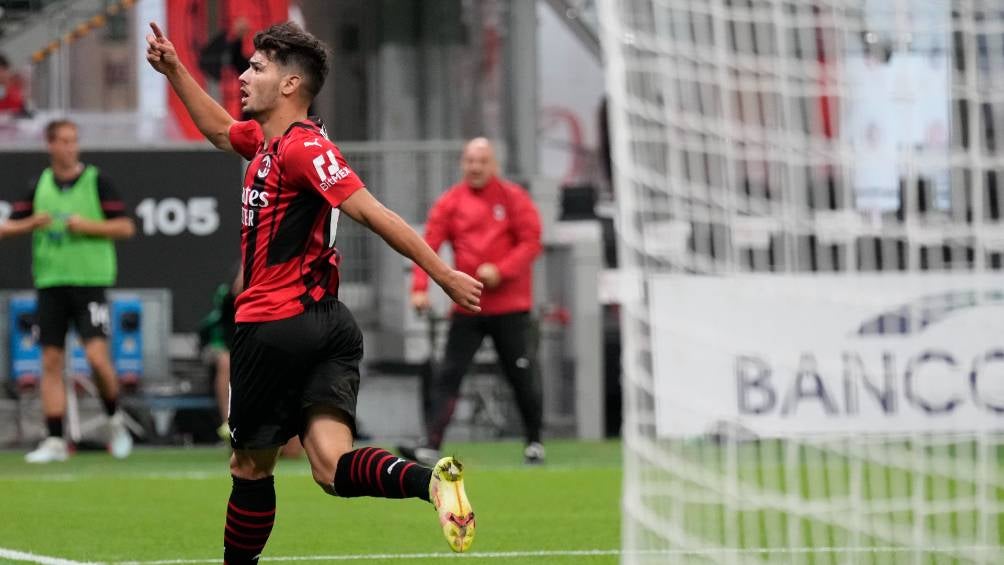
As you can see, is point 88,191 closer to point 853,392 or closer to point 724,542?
point 853,392

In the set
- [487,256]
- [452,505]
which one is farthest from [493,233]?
[452,505]

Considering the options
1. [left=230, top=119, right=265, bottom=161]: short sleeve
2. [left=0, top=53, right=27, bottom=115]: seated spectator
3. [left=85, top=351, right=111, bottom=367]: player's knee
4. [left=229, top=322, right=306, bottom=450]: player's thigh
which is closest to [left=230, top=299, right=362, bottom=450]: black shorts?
[left=229, top=322, right=306, bottom=450]: player's thigh

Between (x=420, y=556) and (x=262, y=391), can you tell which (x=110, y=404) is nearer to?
(x=420, y=556)

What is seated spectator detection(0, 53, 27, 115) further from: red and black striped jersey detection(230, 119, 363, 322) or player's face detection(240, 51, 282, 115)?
red and black striped jersey detection(230, 119, 363, 322)

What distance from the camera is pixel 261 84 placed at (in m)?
5.83

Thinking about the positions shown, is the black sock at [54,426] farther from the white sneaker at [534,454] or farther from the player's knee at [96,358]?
the white sneaker at [534,454]

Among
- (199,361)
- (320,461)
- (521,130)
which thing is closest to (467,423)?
(199,361)

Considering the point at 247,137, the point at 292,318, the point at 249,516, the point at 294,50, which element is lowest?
the point at 249,516

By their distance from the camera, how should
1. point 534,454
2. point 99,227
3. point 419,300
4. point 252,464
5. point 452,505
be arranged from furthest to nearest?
point 99,227 → point 534,454 → point 419,300 → point 252,464 → point 452,505

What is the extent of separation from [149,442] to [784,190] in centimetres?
726

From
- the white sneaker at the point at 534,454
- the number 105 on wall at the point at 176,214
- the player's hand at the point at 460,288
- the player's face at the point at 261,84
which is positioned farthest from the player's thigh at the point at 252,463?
the number 105 on wall at the point at 176,214

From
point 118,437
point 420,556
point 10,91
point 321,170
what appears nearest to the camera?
point 321,170

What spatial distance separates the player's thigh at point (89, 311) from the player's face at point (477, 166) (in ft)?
8.80

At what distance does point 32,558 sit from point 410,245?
2.54m
